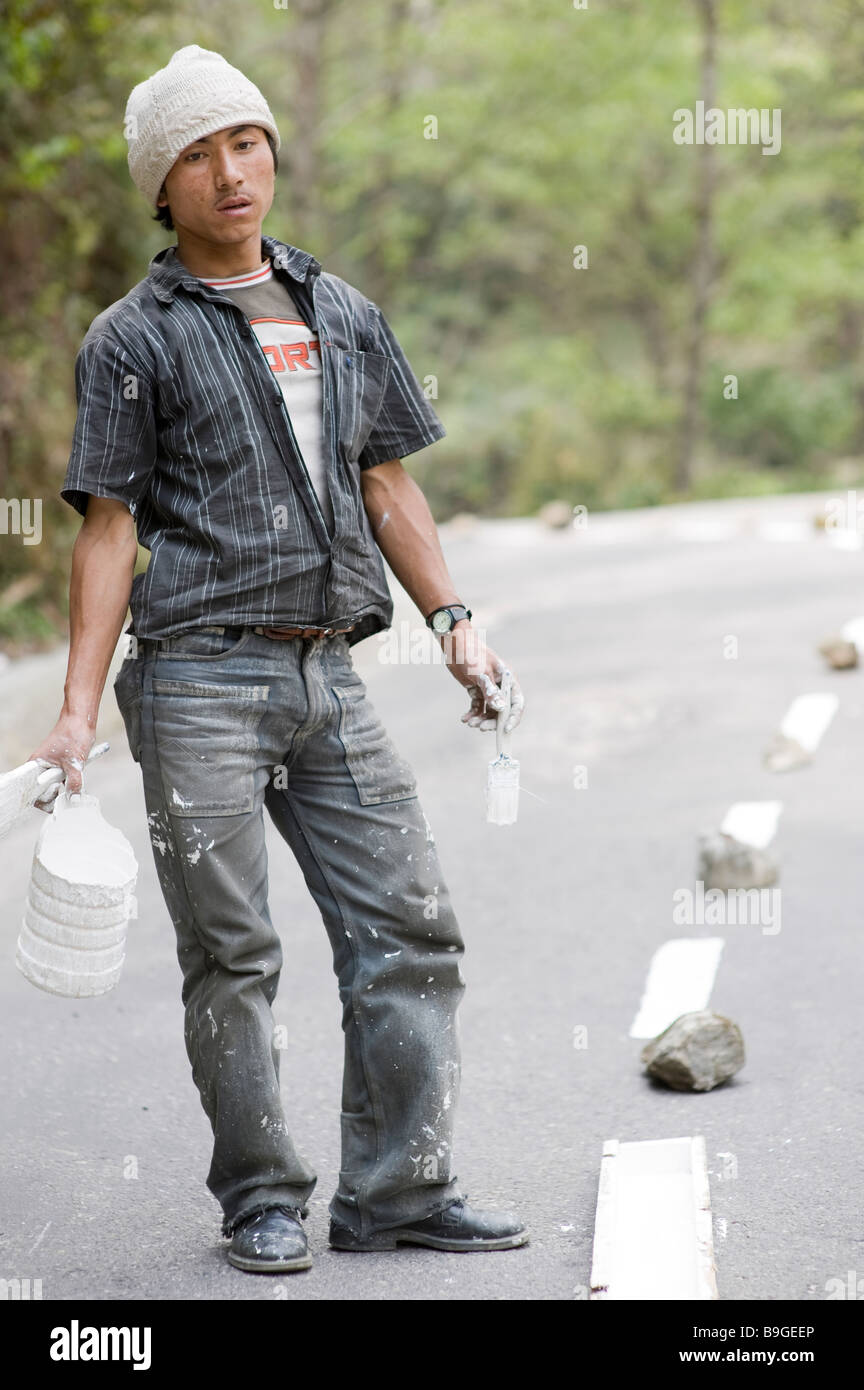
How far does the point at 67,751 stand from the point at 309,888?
1.79 feet

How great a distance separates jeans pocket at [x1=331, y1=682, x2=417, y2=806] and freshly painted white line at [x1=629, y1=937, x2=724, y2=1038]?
5.39 feet

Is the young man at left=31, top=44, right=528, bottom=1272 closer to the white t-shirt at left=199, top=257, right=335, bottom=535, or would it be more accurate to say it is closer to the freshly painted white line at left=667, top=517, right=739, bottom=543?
the white t-shirt at left=199, top=257, right=335, bottom=535

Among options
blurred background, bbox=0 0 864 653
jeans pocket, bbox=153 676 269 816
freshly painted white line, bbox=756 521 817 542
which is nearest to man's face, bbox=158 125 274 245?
jeans pocket, bbox=153 676 269 816

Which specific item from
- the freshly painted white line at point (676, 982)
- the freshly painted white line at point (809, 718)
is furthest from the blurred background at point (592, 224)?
the freshly painted white line at point (676, 982)

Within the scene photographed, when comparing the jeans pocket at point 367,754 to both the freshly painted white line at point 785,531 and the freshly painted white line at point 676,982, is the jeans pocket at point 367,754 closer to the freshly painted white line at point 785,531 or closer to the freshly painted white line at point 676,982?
the freshly painted white line at point 676,982

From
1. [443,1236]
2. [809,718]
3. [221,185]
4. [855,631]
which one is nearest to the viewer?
[221,185]

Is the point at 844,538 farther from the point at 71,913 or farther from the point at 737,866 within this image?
the point at 71,913

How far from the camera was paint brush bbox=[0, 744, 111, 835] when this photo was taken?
304 cm

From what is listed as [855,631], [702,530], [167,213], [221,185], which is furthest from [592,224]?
[221,185]

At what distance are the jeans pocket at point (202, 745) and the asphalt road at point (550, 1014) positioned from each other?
73cm

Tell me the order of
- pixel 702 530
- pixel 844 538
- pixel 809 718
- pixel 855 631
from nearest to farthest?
pixel 809 718 → pixel 855 631 → pixel 844 538 → pixel 702 530

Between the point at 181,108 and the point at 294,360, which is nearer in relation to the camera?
the point at 181,108

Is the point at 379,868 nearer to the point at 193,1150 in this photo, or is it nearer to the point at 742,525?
the point at 193,1150

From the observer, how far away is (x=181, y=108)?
10.4 feet
